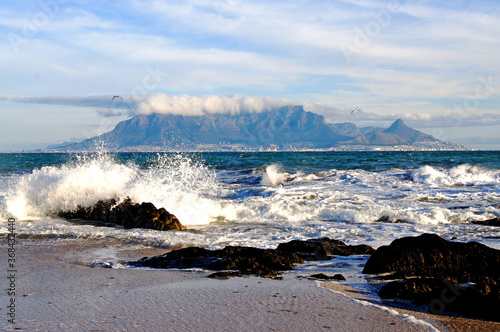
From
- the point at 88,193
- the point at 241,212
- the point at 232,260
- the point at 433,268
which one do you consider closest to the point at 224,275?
the point at 232,260

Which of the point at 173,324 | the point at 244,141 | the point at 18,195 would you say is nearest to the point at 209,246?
the point at 173,324

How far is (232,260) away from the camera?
6492 mm

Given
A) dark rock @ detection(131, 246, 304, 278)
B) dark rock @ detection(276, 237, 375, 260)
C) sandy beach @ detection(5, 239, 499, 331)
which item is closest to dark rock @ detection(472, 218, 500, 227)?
dark rock @ detection(276, 237, 375, 260)

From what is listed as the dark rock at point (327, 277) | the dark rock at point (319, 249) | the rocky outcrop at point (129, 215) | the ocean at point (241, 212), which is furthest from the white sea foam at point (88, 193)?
the dark rock at point (327, 277)

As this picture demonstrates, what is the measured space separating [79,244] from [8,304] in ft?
14.2

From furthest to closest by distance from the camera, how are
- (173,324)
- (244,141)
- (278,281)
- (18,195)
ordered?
(244,141) < (18,195) < (278,281) < (173,324)

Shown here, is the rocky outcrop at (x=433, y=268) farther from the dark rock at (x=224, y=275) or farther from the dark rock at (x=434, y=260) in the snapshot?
the dark rock at (x=224, y=275)

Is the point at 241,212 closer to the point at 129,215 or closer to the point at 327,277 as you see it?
the point at 129,215

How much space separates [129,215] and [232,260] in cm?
602

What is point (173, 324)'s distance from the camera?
3.95 meters

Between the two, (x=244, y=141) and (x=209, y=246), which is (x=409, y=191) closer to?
(x=209, y=246)

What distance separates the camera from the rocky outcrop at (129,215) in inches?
436

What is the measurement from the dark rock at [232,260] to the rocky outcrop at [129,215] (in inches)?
155

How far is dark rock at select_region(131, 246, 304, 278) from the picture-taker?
6309mm
